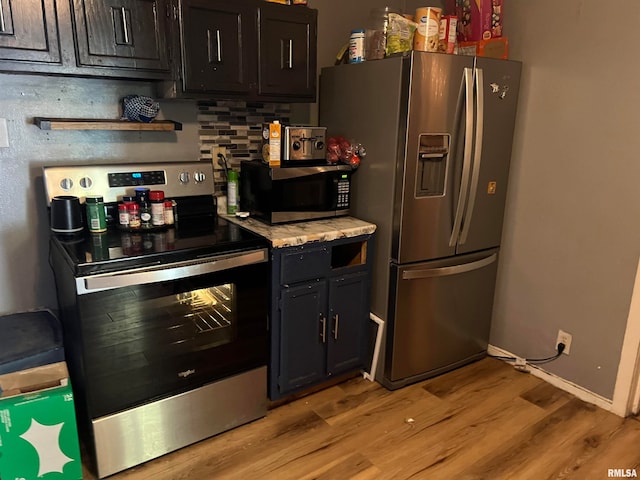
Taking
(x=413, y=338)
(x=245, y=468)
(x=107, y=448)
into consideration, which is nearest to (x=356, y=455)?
(x=245, y=468)

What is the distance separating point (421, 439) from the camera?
2.15 m

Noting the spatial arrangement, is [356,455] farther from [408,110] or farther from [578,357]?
[408,110]

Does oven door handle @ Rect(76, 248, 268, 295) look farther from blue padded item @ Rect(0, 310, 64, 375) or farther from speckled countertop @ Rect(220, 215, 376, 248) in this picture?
blue padded item @ Rect(0, 310, 64, 375)

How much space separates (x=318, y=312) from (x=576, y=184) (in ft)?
4.55

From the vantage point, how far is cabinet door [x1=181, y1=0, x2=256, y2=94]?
6.59ft

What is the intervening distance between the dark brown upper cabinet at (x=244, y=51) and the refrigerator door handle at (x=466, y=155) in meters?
0.73

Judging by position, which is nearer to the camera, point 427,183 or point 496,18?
point 427,183

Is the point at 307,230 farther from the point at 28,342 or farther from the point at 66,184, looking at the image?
the point at 28,342

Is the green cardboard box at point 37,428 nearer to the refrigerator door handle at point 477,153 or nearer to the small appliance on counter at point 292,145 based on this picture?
the small appliance on counter at point 292,145

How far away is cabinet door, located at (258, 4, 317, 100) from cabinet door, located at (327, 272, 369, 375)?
3.09ft

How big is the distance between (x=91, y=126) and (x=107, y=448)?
1289 millimetres

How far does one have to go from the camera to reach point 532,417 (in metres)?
2.32

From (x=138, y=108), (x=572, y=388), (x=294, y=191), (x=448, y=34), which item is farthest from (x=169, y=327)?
(x=572, y=388)

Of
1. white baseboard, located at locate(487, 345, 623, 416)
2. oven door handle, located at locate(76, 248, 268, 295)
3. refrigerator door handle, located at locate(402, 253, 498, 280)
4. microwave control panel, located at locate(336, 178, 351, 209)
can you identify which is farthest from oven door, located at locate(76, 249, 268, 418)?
white baseboard, located at locate(487, 345, 623, 416)
